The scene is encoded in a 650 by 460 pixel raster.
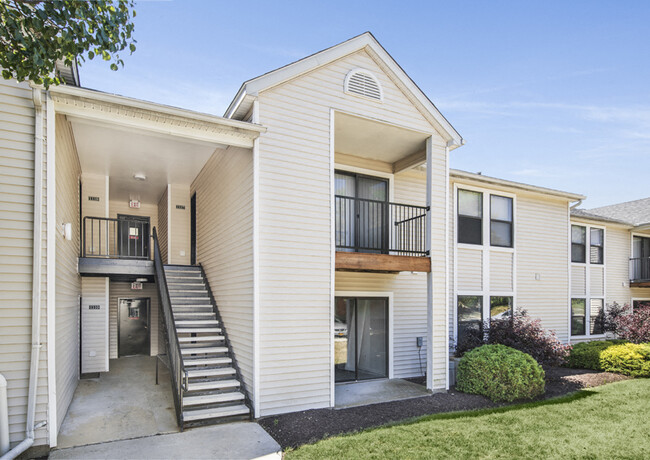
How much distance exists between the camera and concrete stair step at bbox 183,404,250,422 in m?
6.21

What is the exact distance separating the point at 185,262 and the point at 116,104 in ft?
22.0

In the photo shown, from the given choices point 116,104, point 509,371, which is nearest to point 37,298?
point 116,104

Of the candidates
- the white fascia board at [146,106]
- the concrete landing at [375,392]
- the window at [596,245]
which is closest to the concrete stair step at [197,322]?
the concrete landing at [375,392]

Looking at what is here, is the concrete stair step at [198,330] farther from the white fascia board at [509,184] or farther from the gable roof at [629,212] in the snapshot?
the gable roof at [629,212]

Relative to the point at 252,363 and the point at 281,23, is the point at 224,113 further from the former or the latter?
the point at 252,363

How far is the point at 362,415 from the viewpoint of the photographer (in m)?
6.84

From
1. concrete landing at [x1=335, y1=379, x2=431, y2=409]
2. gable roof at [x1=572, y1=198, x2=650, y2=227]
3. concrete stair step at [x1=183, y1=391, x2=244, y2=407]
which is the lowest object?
concrete landing at [x1=335, y1=379, x2=431, y2=409]

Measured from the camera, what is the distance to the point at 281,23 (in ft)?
32.6

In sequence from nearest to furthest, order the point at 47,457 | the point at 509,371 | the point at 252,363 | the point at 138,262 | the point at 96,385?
the point at 47,457
the point at 252,363
the point at 509,371
the point at 96,385
the point at 138,262

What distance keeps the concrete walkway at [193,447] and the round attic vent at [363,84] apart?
6193 mm

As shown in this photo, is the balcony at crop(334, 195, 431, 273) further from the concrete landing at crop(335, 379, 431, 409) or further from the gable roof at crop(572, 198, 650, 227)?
the gable roof at crop(572, 198, 650, 227)

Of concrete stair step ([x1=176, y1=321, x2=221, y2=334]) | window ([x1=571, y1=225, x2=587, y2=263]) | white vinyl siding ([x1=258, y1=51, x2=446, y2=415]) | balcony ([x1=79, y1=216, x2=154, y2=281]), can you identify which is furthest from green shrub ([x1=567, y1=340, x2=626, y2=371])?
balcony ([x1=79, y1=216, x2=154, y2=281])

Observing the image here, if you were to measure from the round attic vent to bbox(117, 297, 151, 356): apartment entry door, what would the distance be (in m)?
9.29

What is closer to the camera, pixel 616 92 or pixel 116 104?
pixel 116 104
